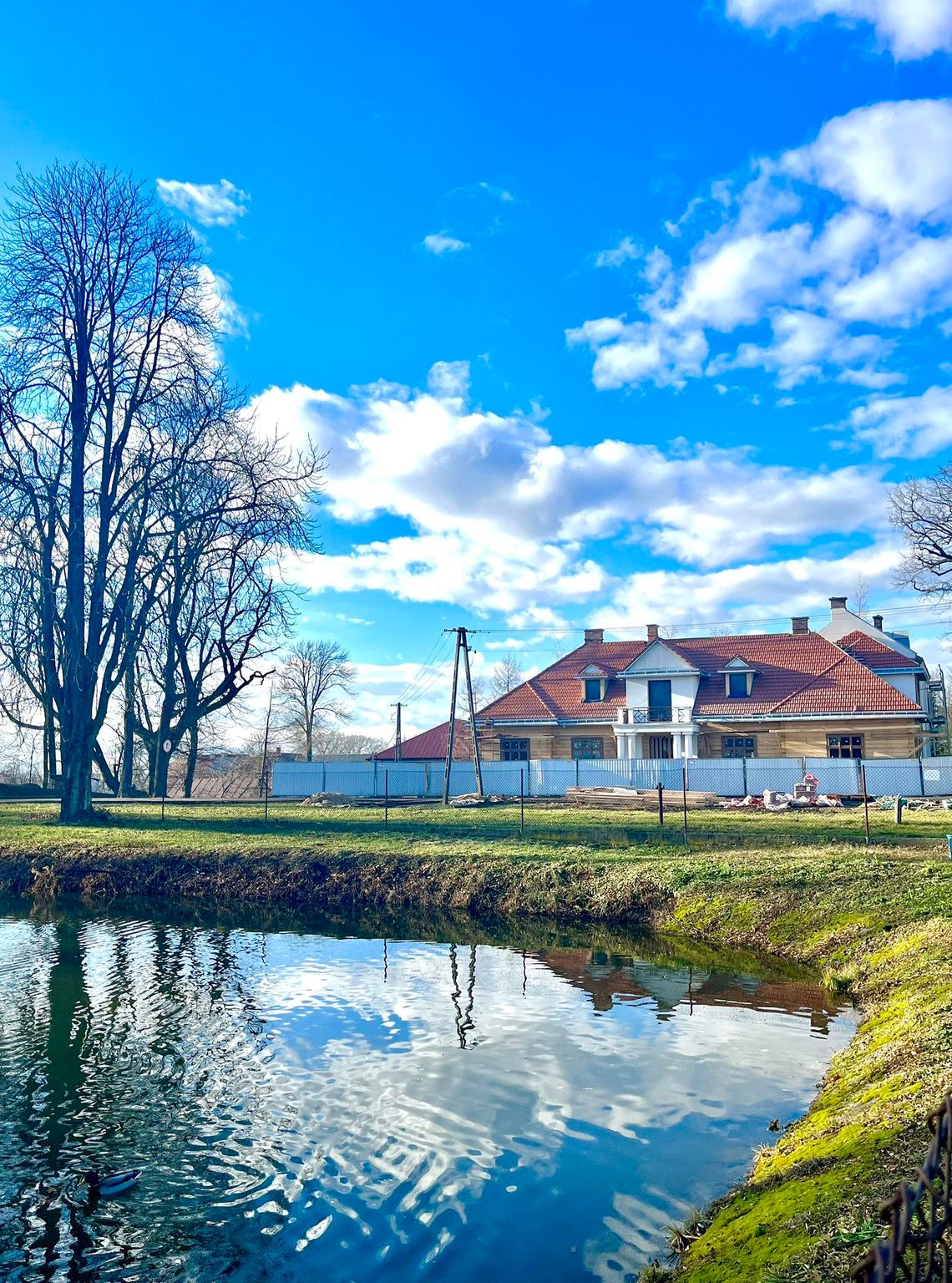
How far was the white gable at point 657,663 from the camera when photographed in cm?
3984

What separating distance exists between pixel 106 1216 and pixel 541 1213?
2.66 metres

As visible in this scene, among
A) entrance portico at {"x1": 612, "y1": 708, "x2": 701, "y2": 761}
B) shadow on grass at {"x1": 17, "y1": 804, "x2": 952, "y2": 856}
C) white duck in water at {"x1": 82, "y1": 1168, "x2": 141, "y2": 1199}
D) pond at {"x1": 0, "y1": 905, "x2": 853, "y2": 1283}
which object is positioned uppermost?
entrance portico at {"x1": 612, "y1": 708, "x2": 701, "y2": 761}

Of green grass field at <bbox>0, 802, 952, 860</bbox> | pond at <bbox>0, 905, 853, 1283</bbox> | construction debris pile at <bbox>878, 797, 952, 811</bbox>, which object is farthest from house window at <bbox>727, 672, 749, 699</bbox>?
pond at <bbox>0, 905, 853, 1283</bbox>

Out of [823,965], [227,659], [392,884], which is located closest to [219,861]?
[392,884]

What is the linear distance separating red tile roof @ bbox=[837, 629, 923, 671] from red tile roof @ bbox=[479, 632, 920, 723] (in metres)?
1.11

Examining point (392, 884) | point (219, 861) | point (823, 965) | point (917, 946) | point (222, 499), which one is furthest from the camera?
point (222, 499)

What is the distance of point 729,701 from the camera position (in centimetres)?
3912

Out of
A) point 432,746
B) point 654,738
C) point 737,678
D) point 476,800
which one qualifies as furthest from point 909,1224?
point 432,746

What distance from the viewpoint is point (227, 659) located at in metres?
26.3

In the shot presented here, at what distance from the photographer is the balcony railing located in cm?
3962

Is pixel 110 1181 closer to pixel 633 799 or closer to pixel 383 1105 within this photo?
pixel 383 1105

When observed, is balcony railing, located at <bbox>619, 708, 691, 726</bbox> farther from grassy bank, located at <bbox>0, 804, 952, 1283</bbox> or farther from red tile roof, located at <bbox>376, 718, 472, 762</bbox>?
grassy bank, located at <bbox>0, 804, 952, 1283</bbox>

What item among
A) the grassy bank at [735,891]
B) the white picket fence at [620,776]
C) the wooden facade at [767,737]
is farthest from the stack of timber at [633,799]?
the wooden facade at [767,737]

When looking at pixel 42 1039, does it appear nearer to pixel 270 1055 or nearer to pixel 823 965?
pixel 270 1055
